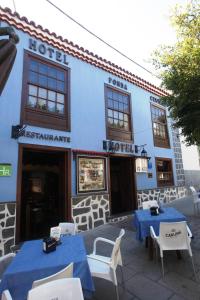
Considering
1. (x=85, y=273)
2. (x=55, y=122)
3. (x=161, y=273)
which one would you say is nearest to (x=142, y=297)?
(x=161, y=273)

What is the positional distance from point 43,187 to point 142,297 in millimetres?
6614

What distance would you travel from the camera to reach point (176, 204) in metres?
10.2

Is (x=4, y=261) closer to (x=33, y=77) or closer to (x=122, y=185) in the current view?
(x=33, y=77)

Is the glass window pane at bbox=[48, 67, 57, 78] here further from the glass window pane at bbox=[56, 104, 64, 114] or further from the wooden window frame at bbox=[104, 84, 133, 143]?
the wooden window frame at bbox=[104, 84, 133, 143]

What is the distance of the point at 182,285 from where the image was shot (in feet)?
10.7

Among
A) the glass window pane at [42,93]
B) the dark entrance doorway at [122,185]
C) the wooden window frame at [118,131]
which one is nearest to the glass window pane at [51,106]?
the glass window pane at [42,93]

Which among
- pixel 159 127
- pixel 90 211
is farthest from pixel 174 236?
pixel 159 127

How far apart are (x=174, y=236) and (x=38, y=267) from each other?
2.57m

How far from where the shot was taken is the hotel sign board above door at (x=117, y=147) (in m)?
8.05

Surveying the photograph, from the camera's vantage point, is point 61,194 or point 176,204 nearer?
point 61,194

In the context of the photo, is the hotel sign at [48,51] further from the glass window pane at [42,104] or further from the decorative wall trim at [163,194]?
the decorative wall trim at [163,194]

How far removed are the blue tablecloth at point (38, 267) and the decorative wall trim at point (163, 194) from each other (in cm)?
634

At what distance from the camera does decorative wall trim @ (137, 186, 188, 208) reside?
29.9 ft

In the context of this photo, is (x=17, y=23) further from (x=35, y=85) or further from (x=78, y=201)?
(x=78, y=201)
